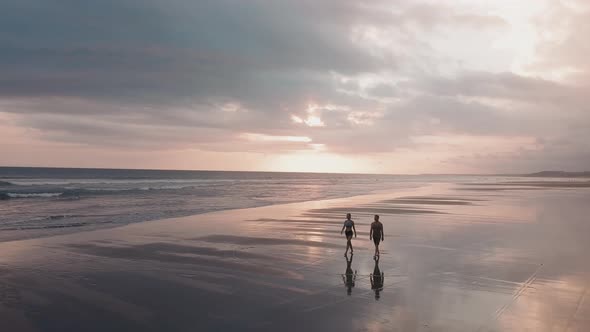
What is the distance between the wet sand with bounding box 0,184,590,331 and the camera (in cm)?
961

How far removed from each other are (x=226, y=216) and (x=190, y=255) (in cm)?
1477

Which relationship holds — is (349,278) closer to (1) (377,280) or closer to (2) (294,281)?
(1) (377,280)

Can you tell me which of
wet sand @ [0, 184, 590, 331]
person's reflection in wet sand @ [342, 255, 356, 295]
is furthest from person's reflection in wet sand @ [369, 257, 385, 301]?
person's reflection in wet sand @ [342, 255, 356, 295]

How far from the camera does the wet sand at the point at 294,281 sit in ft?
31.5

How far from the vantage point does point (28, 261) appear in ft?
52.0

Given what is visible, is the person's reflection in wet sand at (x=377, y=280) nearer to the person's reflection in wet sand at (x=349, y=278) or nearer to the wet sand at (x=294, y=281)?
the wet sand at (x=294, y=281)

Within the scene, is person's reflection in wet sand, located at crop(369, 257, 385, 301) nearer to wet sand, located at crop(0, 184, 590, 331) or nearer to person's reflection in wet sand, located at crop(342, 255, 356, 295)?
wet sand, located at crop(0, 184, 590, 331)

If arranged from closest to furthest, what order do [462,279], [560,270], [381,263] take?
[462,279] < [560,270] < [381,263]

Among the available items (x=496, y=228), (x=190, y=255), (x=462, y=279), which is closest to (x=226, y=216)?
(x=190, y=255)

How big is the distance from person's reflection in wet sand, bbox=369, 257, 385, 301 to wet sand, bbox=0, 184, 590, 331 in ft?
0.30

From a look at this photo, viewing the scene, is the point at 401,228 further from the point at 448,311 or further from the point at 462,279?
the point at 448,311

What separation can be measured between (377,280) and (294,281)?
2.68m

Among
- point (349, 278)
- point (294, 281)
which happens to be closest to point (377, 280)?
point (349, 278)

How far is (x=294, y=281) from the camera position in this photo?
1304 centimetres
